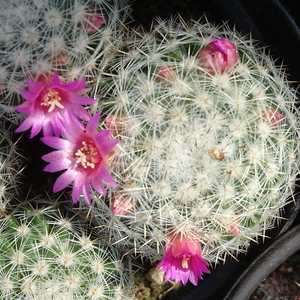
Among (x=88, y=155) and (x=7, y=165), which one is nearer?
(x=88, y=155)

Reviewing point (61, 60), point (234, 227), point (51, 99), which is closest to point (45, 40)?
point (61, 60)

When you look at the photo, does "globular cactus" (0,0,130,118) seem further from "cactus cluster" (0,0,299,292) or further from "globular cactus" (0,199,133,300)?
"globular cactus" (0,199,133,300)

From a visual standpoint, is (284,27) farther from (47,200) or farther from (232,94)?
(47,200)

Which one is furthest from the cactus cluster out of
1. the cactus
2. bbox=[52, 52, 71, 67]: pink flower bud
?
the cactus

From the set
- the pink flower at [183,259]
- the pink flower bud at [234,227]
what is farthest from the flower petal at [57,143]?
the pink flower bud at [234,227]

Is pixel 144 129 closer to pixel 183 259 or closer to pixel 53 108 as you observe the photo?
pixel 53 108

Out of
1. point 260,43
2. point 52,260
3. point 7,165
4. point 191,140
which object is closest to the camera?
point 191,140

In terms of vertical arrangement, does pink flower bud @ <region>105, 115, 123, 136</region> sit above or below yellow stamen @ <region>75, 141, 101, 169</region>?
above
